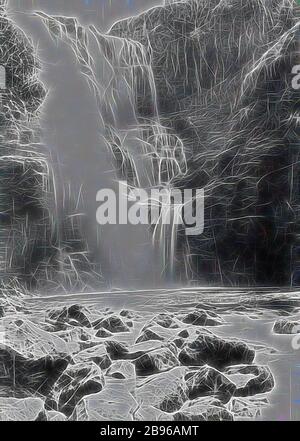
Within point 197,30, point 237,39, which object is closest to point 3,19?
point 197,30

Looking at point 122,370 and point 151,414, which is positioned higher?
point 122,370

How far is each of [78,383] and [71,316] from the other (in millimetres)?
236

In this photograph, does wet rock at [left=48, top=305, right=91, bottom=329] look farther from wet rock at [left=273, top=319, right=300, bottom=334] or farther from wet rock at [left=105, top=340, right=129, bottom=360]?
wet rock at [left=273, top=319, right=300, bottom=334]

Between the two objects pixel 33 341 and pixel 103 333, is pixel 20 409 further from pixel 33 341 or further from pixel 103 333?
pixel 103 333

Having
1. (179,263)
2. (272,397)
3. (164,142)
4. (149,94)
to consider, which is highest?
(149,94)

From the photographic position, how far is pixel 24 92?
172cm

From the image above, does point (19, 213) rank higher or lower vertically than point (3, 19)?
lower

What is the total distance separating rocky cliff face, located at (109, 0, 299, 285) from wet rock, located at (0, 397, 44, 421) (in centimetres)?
81

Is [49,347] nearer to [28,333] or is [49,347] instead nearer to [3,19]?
[28,333]

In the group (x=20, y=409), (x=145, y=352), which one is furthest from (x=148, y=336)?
(x=20, y=409)

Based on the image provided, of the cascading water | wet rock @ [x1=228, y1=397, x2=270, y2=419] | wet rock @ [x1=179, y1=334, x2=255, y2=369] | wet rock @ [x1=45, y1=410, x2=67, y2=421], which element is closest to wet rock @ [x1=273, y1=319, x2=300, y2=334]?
wet rock @ [x1=179, y1=334, x2=255, y2=369]

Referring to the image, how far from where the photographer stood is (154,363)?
68.4 inches

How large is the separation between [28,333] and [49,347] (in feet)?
0.30

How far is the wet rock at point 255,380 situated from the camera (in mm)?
1733
